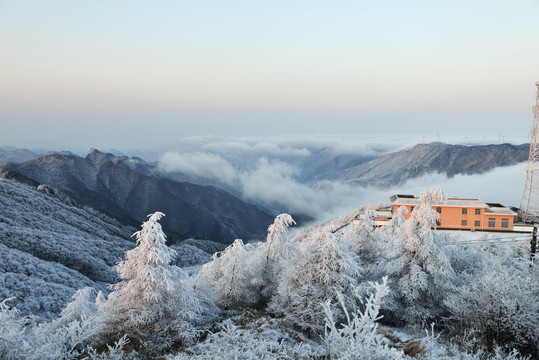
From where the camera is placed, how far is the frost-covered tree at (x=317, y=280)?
1593cm

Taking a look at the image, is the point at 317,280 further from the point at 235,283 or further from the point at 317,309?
the point at 235,283

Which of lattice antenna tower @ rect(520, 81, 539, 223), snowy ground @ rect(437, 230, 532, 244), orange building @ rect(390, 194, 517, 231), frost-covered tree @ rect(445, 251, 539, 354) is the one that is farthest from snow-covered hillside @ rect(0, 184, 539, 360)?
lattice antenna tower @ rect(520, 81, 539, 223)

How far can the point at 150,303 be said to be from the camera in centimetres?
1486

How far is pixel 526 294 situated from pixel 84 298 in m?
24.1

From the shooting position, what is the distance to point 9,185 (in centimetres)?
8894

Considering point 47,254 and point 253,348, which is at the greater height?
point 253,348

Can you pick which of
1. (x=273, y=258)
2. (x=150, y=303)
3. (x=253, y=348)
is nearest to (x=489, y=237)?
(x=273, y=258)

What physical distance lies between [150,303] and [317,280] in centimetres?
864

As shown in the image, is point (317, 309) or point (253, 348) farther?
point (317, 309)

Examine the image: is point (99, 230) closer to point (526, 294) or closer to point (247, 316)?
point (247, 316)

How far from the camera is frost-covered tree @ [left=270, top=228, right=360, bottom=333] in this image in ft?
52.3

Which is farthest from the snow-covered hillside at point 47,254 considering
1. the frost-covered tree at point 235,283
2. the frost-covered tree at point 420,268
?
the frost-covered tree at point 420,268

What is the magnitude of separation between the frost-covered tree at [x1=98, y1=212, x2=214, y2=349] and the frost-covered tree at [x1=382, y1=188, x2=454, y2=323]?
1207 centimetres

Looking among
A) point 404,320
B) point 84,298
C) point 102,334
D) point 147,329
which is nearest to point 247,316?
point 147,329
